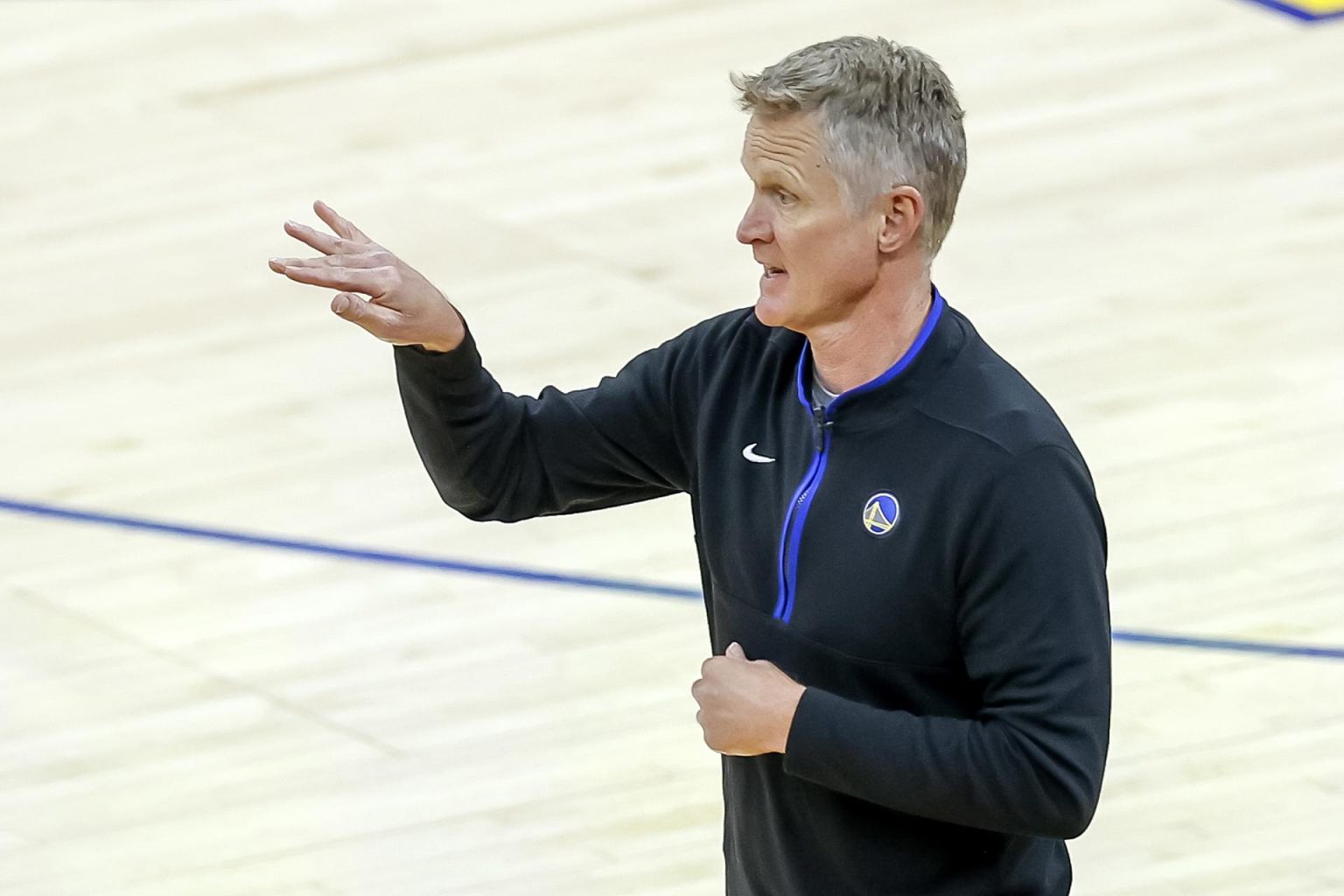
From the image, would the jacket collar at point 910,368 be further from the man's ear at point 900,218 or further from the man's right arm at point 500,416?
the man's right arm at point 500,416

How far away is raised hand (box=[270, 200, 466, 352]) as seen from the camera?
2.73 meters

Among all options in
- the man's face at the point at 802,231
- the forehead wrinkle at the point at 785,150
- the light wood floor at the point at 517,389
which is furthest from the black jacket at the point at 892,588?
the light wood floor at the point at 517,389

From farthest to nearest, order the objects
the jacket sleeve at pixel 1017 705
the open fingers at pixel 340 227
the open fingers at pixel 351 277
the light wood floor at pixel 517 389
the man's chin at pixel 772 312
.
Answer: the light wood floor at pixel 517 389 < the open fingers at pixel 340 227 < the open fingers at pixel 351 277 < the man's chin at pixel 772 312 < the jacket sleeve at pixel 1017 705

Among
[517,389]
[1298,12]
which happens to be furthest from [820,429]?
[1298,12]

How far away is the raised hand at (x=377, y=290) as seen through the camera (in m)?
2.73

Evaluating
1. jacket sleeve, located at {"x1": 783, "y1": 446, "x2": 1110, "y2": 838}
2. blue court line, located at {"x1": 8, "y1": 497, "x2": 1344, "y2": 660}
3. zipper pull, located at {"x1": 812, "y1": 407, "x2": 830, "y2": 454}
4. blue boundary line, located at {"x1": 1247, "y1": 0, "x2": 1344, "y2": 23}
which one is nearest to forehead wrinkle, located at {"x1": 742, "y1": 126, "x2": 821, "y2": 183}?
zipper pull, located at {"x1": 812, "y1": 407, "x2": 830, "y2": 454}

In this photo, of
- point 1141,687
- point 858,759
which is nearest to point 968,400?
point 858,759

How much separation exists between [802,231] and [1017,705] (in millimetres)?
511

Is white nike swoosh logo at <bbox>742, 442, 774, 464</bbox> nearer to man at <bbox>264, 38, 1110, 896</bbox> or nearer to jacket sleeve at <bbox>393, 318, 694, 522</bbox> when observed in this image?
man at <bbox>264, 38, 1110, 896</bbox>

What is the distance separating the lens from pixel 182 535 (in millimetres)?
5414

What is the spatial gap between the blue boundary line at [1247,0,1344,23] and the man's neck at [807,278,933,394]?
19.1 feet

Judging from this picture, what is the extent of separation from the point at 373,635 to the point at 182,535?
652 mm

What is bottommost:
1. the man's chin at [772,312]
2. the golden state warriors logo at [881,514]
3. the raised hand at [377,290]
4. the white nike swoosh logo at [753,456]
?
the golden state warriors logo at [881,514]

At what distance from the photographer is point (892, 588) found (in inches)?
100
